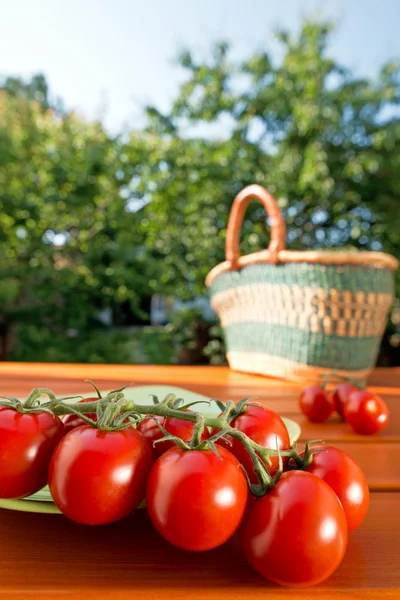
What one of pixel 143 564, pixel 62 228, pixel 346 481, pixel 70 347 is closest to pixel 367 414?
pixel 346 481

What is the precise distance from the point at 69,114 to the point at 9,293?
1.62m

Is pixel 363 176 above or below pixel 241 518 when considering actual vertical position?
above

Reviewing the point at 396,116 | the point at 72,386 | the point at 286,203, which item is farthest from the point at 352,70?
the point at 72,386

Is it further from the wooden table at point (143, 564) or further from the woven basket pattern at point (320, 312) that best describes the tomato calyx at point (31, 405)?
the woven basket pattern at point (320, 312)

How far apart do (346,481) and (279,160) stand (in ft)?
13.5

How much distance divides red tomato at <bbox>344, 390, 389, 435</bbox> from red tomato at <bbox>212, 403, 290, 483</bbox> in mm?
447

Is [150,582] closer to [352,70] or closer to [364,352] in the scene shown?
[364,352]

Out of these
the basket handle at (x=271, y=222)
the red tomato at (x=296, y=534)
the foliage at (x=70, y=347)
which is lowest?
the foliage at (x=70, y=347)

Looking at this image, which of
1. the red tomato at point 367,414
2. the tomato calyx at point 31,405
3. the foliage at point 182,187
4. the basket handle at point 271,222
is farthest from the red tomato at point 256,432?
the foliage at point 182,187

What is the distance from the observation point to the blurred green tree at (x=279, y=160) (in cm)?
406

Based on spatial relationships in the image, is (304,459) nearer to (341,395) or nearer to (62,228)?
(341,395)

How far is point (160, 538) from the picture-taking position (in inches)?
16.0

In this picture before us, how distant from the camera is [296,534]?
335 millimetres

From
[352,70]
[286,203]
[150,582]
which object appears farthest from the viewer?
[352,70]
